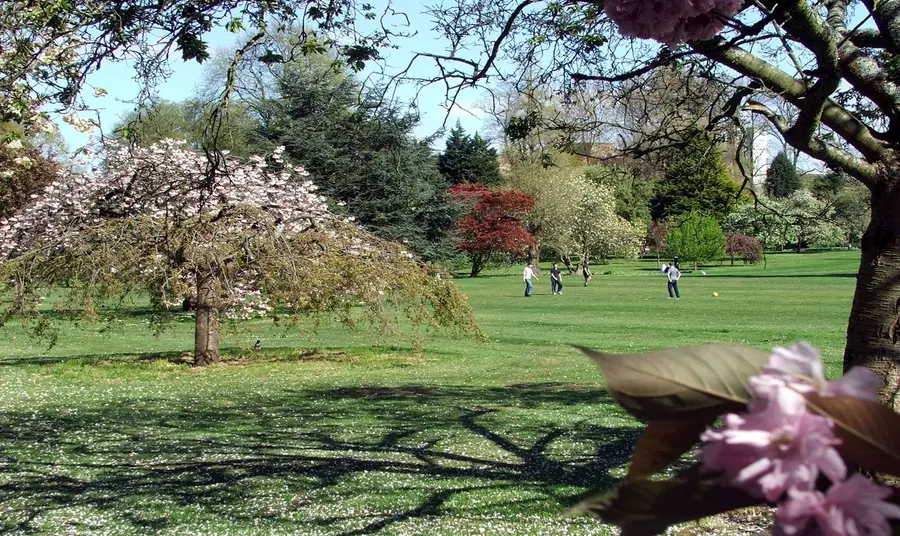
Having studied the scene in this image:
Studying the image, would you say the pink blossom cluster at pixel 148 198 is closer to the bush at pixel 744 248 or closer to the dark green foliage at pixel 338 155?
the dark green foliage at pixel 338 155

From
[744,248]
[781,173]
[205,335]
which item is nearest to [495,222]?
[744,248]

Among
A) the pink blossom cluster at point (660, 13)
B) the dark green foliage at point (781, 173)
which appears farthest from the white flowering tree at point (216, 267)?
the pink blossom cluster at point (660, 13)

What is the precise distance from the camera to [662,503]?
72 cm

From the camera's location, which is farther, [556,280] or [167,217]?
[556,280]

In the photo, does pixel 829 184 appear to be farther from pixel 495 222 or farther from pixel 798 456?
pixel 495 222

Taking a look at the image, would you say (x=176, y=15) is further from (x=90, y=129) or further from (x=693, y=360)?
(x=693, y=360)

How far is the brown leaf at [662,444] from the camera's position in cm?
75

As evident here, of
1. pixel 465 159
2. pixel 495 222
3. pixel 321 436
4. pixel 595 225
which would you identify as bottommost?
pixel 321 436

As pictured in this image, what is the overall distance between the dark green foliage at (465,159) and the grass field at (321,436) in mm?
35940

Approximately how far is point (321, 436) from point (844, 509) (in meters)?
7.85

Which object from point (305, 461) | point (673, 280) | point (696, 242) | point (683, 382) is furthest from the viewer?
point (696, 242)

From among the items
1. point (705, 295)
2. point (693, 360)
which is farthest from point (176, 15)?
point (705, 295)

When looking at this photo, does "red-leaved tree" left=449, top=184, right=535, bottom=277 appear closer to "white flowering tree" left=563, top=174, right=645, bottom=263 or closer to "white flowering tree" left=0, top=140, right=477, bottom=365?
"white flowering tree" left=563, top=174, right=645, bottom=263

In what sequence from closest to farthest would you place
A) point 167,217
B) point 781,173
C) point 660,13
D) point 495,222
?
point 660,13
point 167,217
point 781,173
point 495,222
